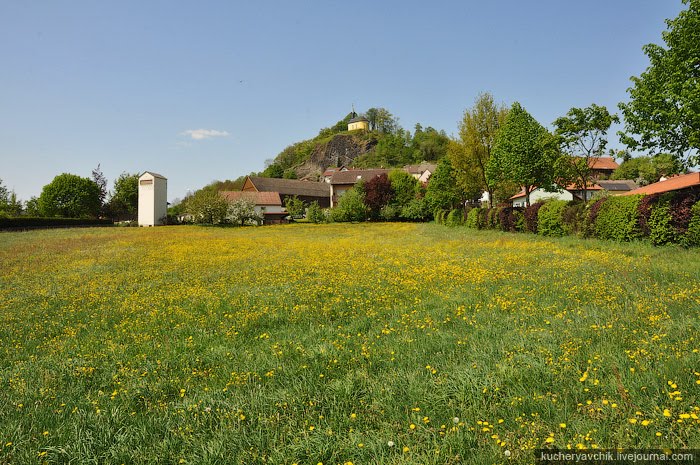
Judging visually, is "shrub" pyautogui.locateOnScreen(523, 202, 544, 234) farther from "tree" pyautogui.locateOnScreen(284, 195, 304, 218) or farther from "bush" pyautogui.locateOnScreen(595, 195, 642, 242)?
"tree" pyautogui.locateOnScreen(284, 195, 304, 218)

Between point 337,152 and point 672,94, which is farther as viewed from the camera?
point 337,152

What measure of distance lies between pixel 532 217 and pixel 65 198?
9108cm

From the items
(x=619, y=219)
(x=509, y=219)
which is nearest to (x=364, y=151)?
(x=509, y=219)

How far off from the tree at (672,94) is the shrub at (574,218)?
4.10 metres

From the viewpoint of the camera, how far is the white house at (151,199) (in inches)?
2527

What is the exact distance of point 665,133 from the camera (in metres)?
17.4

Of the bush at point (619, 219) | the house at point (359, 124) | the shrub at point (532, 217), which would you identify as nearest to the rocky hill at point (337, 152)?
the house at point (359, 124)

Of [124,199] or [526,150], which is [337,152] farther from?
[526,150]

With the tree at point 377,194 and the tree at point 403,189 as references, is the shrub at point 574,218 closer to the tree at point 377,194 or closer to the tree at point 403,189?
the tree at point 403,189

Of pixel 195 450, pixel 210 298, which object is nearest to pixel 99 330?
pixel 210 298

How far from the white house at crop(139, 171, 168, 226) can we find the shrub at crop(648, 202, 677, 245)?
6935cm

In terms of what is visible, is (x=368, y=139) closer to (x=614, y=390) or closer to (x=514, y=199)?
(x=514, y=199)

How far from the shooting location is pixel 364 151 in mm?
149375

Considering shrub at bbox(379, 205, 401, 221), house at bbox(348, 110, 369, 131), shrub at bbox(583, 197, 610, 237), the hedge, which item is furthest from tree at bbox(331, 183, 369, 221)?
house at bbox(348, 110, 369, 131)
